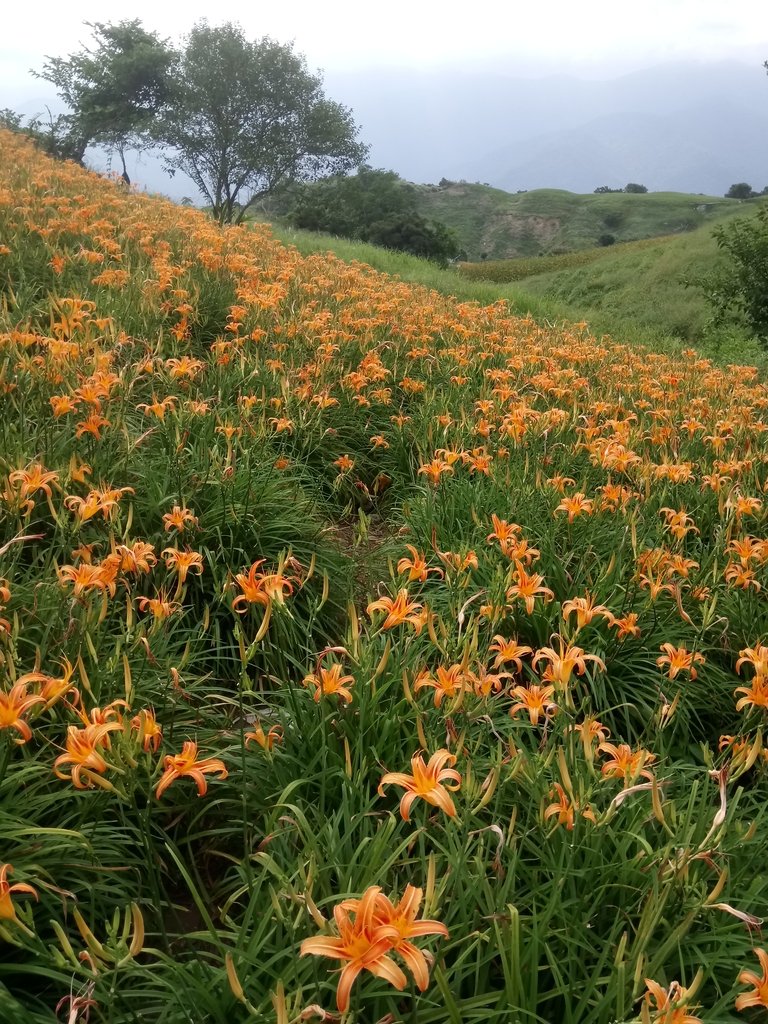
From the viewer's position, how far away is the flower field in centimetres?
122

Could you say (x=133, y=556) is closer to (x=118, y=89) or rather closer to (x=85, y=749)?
(x=85, y=749)

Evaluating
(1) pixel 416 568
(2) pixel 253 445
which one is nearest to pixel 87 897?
(1) pixel 416 568

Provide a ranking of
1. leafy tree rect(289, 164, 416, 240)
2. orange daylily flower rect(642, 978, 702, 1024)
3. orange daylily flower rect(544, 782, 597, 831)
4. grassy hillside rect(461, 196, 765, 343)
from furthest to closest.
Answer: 1. leafy tree rect(289, 164, 416, 240)
2. grassy hillside rect(461, 196, 765, 343)
3. orange daylily flower rect(544, 782, 597, 831)
4. orange daylily flower rect(642, 978, 702, 1024)

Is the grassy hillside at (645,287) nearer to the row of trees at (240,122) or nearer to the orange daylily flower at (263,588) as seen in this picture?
the row of trees at (240,122)

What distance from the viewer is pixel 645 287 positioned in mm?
22062

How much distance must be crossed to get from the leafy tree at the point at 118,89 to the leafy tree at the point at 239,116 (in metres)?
2.15

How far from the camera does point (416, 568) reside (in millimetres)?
1959

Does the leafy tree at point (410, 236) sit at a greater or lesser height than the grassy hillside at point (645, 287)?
greater

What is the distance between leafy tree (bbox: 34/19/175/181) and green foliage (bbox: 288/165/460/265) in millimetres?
9535

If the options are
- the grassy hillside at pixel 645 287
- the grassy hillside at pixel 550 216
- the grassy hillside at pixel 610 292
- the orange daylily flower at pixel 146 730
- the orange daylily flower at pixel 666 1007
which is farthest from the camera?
the grassy hillside at pixel 550 216

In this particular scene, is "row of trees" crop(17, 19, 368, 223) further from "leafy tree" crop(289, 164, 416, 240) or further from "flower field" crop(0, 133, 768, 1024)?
"flower field" crop(0, 133, 768, 1024)

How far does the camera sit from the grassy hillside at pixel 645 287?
16.6 metres

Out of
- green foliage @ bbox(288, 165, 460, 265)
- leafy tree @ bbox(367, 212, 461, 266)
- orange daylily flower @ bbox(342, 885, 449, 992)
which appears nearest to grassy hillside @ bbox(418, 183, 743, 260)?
green foliage @ bbox(288, 165, 460, 265)

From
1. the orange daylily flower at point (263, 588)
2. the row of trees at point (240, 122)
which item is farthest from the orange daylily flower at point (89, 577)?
Answer: the row of trees at point (240, 122)
